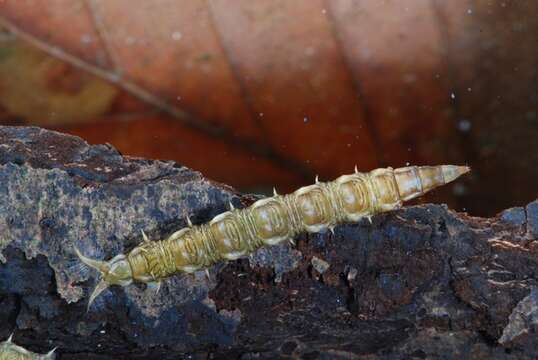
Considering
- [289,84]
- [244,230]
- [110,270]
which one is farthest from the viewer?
[289,84]

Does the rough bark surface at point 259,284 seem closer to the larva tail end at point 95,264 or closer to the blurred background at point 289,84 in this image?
the larva tail end at point 95,264

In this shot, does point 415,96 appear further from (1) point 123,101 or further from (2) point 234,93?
(1) point 123,101

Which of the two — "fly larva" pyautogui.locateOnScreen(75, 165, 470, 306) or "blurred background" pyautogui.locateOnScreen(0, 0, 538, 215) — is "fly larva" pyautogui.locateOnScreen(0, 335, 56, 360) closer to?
"fly larva" pyautogui.locateOnScreen(75, 165, 470, 306)

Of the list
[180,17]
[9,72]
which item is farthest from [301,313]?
[9,72]

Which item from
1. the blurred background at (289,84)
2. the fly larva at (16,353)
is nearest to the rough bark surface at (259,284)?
the fly larva at (16,353)

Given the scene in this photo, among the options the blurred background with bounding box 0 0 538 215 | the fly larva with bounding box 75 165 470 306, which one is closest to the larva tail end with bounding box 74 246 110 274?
the fly larva with bounding box 75 165 470 306

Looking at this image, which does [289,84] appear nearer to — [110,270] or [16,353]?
[110,270]

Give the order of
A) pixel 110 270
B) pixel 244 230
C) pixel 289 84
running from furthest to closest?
1. pixel 289 84
2. pixel 244 230
3. pixel 110 270

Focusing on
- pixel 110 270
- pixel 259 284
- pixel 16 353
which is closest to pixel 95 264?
pixel 110 270
